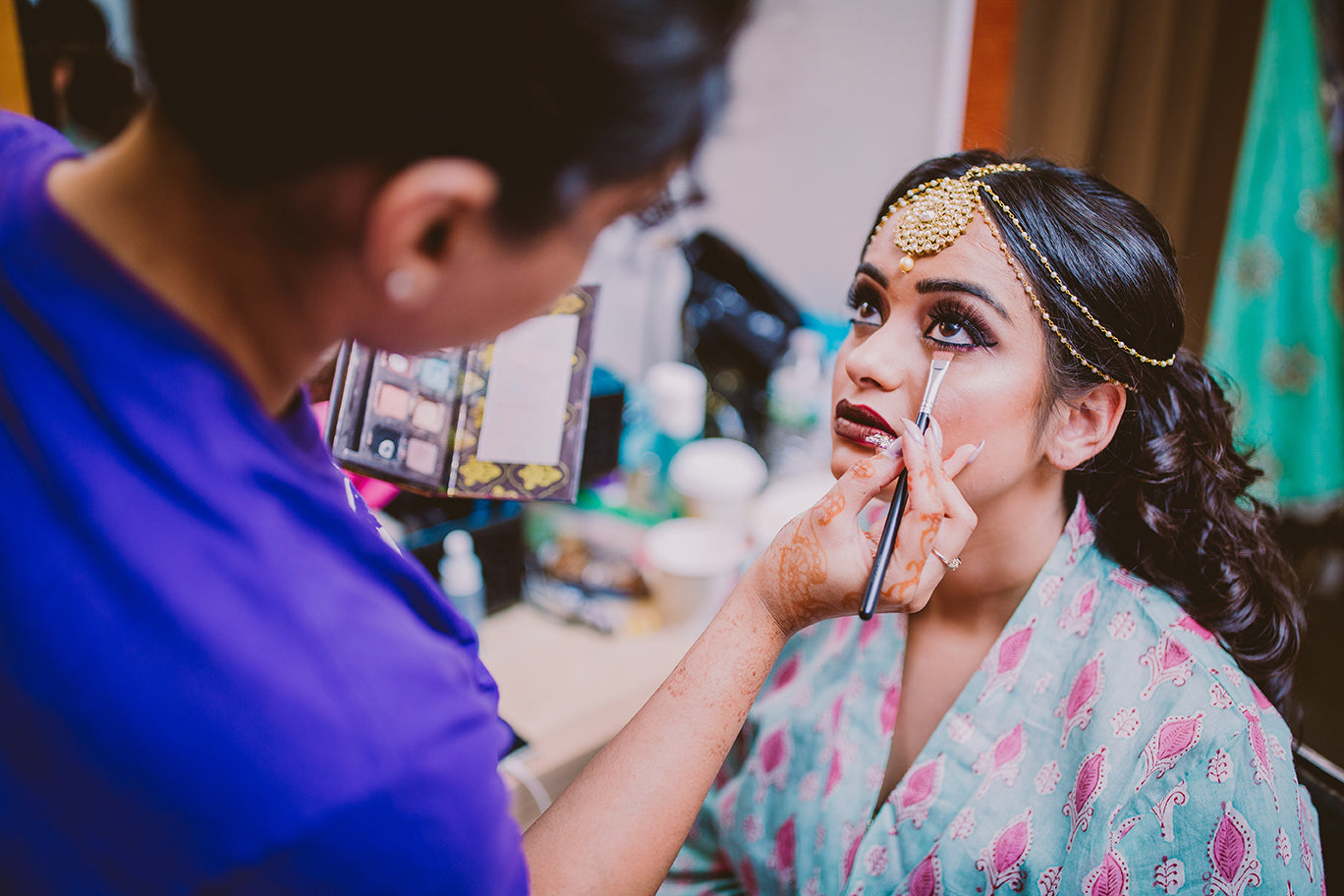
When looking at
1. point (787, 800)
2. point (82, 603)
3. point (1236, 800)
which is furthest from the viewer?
point (787, 800)

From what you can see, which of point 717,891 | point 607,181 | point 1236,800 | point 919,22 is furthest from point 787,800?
point 919,22

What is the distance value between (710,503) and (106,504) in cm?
131

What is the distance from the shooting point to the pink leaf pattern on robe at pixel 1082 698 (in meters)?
0.85

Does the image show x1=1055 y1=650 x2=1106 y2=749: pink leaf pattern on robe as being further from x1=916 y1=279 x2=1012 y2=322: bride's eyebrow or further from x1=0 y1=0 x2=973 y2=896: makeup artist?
x1=0 y1=0 x2=973 y2=896: makeup artist

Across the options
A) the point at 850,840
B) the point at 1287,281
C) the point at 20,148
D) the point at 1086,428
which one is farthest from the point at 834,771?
the point at 1287,281

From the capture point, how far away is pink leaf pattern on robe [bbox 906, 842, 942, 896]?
2.74 feet

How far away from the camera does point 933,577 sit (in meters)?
0.74

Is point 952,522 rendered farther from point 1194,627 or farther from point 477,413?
point 477,413

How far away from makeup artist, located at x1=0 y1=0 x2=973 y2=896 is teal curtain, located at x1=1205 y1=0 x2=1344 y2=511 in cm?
211

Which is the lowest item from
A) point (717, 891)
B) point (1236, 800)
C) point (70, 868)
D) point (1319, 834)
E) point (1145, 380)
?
point (717, 891)

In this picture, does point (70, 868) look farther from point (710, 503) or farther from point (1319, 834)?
point (710, 503)

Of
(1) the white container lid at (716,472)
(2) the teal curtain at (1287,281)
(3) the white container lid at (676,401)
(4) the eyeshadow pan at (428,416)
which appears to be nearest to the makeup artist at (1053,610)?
(4) the eyeshadow pan at (428,416)

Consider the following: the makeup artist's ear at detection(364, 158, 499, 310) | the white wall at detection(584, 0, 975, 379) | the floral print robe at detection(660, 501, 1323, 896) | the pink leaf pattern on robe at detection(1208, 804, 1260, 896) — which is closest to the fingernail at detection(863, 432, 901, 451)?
the floral print robe at detection(660, 501, 1323, 896)

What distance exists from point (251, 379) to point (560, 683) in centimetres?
101
